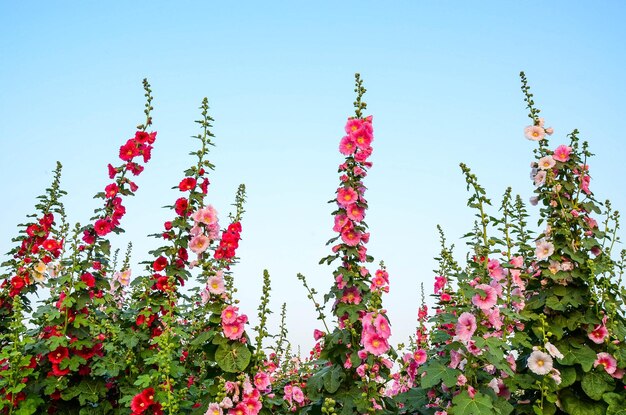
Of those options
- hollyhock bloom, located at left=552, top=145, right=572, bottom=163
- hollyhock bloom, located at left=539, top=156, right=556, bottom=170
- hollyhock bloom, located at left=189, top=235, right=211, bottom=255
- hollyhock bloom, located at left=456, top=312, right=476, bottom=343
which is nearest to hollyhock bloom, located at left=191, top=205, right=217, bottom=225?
hollyhock bloom, located at left=189, top=235, right=211, bottom=255

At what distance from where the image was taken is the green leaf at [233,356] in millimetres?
3736

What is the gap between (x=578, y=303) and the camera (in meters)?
4.66

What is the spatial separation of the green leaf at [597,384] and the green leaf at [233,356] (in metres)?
2.91

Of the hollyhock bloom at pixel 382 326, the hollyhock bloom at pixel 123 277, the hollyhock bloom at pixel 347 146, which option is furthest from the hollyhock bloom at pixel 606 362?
the hollyhock bloom at pixel 123 277

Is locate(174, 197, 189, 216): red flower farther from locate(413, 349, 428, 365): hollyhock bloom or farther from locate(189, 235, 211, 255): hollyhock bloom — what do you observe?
locate(413, 349, 428, 365): hollyhock bloom

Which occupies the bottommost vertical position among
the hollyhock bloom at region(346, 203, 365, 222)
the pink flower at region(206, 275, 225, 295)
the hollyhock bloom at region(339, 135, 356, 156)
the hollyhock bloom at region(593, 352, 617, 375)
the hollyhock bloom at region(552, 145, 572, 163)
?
the hollyhock bloom at region(593, 352, 617, 375)

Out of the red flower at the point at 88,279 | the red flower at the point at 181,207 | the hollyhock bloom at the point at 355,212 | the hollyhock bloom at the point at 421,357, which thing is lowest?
the hollyhock bloom at the point at 421,357

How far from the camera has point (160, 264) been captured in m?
4.90

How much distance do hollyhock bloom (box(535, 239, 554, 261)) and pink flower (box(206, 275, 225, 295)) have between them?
3.04m

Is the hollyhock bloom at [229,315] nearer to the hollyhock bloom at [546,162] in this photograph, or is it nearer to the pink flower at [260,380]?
the pink flower at [260,380]

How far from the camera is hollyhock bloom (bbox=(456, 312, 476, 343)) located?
139 inches

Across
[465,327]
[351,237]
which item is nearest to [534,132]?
[351,237]

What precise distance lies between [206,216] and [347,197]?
1.27 metres

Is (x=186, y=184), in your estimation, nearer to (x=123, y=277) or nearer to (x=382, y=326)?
(x=123, y=277)
